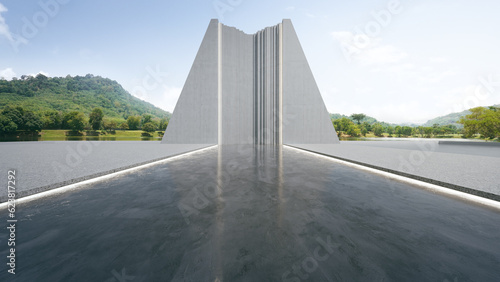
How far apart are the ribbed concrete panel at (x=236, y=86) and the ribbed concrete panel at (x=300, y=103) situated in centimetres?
437

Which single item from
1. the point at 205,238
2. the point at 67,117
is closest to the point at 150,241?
the point at 205,238

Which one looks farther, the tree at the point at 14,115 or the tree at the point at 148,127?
the tree at the point at 148,127

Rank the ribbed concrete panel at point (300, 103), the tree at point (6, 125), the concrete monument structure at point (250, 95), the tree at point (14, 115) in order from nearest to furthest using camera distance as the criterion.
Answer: the ribbed concrete panel at point (300, 103)
the concrete monument structure at point (250, 95)
the tree at point (6, 125)
the tree at point (14, 115)

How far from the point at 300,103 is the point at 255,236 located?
59.7ft

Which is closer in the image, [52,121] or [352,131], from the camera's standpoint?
[52,121]

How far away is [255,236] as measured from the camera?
7.31 feet

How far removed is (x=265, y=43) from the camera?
21109 mm

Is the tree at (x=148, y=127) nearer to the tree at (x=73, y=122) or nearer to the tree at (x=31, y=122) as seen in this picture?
the tree at (x=73, y=122)

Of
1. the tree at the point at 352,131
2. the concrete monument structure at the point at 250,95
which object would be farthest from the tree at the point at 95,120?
the tree at the point at 352,131

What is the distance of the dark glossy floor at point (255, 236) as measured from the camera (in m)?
1.64

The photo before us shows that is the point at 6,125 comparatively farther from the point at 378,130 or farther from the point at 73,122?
the point at 378,130

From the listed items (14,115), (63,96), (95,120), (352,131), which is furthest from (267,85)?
(63,96)

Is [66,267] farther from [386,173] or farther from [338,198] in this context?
[386,173]

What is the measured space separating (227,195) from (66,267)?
94.8 inches
